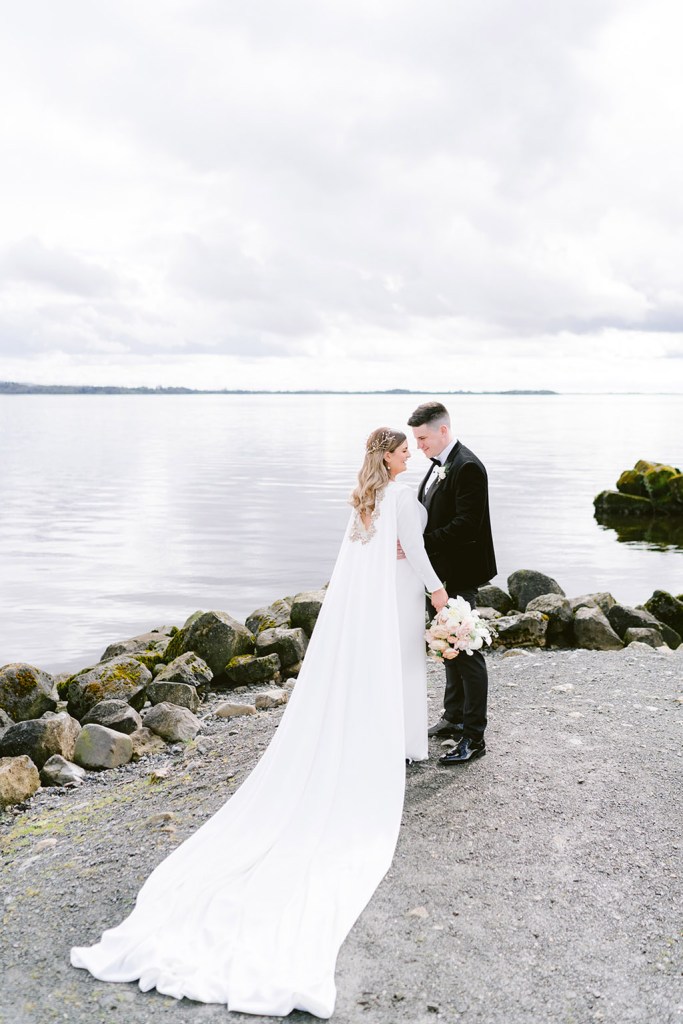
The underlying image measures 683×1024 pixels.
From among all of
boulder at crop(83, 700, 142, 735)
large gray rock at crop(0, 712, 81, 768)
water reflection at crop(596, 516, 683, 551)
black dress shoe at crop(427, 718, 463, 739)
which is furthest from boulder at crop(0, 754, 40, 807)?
water reflection at crop(596, 516, 683, 551)

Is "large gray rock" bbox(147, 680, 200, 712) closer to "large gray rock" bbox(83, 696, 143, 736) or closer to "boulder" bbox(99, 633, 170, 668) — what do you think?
"large gray rock" bbox(83, 696, 143, 736)

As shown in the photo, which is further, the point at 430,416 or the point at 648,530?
the point at 648,530

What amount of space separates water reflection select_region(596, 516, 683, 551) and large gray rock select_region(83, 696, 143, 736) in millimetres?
24386

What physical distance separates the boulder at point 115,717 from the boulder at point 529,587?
9040 millimetres

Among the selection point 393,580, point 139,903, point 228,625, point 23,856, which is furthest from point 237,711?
point 139,903

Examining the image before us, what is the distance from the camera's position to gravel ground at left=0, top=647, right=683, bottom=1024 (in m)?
4.77

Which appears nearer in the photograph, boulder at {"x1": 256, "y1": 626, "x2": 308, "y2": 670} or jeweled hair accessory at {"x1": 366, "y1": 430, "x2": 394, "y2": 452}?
jeweled hair accessory at {"x1": 366, "y1": 430, "x2": 394, "y2": 452}

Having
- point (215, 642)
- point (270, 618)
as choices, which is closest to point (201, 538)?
point (270, 618)

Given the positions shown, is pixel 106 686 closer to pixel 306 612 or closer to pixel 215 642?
pixel 215 642

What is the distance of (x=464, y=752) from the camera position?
761 centimetres

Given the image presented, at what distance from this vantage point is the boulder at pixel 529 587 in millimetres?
17688

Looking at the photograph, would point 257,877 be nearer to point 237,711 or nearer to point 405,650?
point 405,650

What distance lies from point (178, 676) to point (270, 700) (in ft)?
6.63

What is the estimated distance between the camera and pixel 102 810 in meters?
8.09
